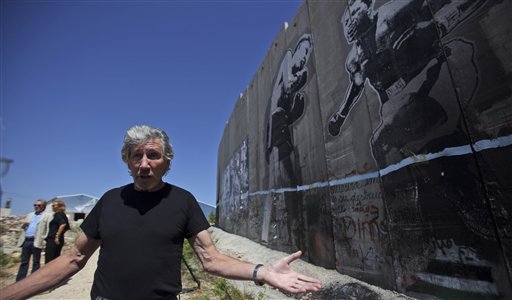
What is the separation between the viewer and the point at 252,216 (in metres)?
11.3

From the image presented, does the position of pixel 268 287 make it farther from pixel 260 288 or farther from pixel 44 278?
pixel 44 278

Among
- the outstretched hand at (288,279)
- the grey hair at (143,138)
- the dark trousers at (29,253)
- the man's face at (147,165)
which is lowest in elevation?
the dark trousers at (29,253)

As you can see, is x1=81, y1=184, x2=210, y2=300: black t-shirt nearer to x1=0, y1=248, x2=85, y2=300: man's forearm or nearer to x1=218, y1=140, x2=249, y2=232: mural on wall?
x1=0, y1=248, x2=85, y2=300: man's forearm

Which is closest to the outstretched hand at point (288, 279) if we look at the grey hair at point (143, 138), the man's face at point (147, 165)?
the man's face at point (147, 165)

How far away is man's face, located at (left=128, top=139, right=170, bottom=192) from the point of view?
6.12 ft

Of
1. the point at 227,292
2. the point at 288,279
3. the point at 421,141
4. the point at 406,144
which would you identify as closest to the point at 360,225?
the point at 406,144

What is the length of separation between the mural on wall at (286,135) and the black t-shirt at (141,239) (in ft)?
18.5

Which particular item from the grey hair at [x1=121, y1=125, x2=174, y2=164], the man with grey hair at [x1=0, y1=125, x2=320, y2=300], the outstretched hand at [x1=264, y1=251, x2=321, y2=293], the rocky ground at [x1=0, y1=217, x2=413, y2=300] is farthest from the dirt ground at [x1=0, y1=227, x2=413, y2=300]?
the grey hair at [x1=121, y1=125, x2=174, y2=164]

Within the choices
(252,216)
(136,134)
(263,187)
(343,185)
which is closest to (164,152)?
(136,134)

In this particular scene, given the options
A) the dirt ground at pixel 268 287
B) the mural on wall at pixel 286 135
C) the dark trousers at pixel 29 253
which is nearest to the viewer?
the dirt ground at pixel 268 287

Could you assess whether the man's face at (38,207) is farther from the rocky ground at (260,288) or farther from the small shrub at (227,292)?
the small shrub at (227,292)

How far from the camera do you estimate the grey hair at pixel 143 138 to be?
6.25 feet

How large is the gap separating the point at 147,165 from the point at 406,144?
3573mm

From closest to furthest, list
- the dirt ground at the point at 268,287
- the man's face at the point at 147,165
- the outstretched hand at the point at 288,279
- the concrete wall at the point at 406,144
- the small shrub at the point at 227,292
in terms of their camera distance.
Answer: the outstretched hand at the point at 288,279 < the man's face at the point at 147,165 < the concrete wall at the point at 406,144 < the dirt ground at the point at 268,287 < the small shrub at the point at 227,292
